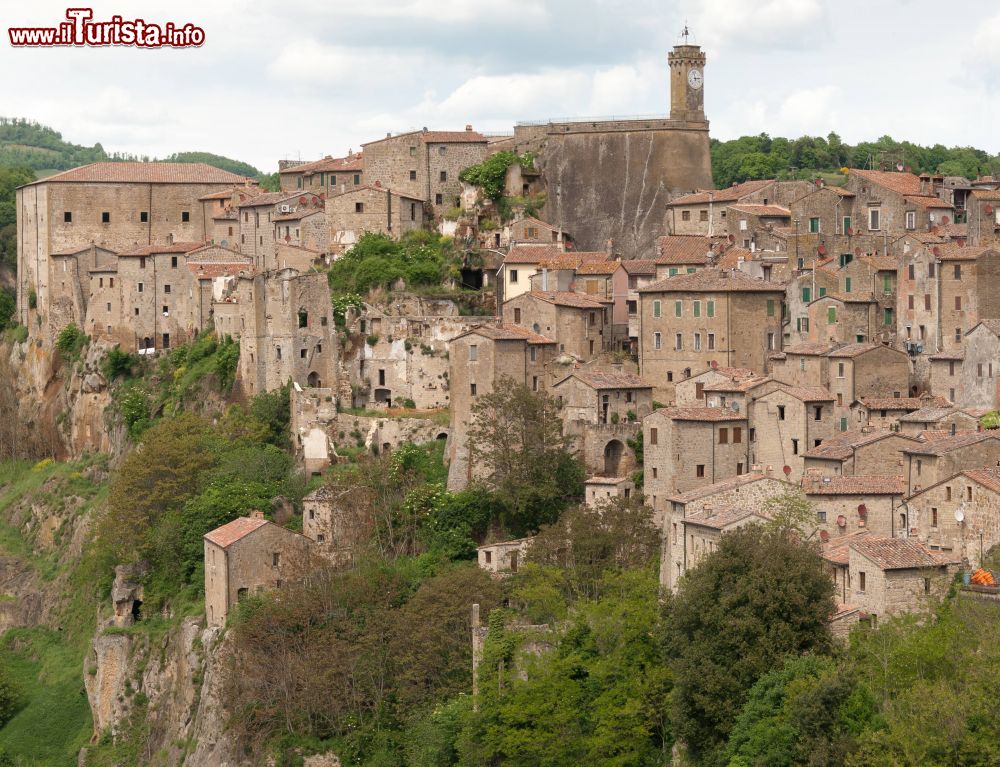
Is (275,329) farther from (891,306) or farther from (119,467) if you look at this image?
(891,306)

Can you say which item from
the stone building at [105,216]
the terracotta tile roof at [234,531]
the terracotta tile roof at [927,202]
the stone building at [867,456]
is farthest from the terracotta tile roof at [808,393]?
the stone building at [105,216]

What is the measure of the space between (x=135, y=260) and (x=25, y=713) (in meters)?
20.8

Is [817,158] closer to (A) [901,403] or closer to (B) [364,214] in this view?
(B) [364,214]

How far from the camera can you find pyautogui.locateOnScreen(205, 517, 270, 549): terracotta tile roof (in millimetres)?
67312

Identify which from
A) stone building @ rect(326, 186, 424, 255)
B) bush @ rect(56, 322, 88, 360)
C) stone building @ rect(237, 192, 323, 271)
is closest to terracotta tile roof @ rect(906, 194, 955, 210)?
stone building @ rect(326, 186, 424, 255)

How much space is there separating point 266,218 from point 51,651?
20.4 m

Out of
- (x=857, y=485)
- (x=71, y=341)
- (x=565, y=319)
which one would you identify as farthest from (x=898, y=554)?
(x=71, y=341)

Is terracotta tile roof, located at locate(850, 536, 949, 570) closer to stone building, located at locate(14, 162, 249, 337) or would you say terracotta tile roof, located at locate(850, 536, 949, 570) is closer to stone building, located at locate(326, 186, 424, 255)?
stone building, located at locate(326, 186, 424, 255)

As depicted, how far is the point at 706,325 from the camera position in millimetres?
69438

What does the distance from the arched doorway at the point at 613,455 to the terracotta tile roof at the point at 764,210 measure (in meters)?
14.7

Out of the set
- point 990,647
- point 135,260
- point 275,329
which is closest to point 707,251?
point 275,329

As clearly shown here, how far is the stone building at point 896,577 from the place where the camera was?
165ft

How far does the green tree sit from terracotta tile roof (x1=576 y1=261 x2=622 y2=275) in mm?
25180

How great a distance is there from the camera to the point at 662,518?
203ft
